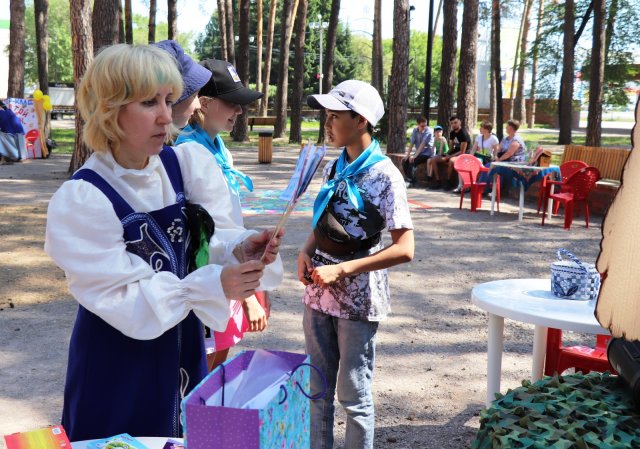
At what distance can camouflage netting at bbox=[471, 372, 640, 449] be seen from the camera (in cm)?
160

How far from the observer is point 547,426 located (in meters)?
1.68

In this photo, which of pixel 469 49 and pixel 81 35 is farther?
pixel 469 49

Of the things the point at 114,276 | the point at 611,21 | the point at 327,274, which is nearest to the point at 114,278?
the point at 114,276

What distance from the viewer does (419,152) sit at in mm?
17922

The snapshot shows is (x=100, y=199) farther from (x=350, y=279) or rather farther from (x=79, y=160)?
(x=79, y=160)

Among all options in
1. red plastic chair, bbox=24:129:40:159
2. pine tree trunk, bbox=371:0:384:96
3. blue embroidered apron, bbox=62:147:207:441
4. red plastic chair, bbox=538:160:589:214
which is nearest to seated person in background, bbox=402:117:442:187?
red plastic chair, bbox=538:160:589:214

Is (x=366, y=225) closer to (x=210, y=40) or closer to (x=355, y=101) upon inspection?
(x=355, y=101)

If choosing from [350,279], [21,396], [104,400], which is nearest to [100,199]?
[104,400]

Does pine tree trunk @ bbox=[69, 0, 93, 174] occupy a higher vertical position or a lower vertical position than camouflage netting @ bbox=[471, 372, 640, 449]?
higher

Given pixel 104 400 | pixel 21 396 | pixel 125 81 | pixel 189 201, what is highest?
pixel 125 81

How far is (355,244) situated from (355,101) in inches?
24.2

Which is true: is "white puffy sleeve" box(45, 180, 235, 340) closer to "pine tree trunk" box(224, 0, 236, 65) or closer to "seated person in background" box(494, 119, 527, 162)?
"seated person in background" box(494, 119, 527, 162)

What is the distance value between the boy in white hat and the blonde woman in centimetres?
106

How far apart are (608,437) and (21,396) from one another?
159 inches
